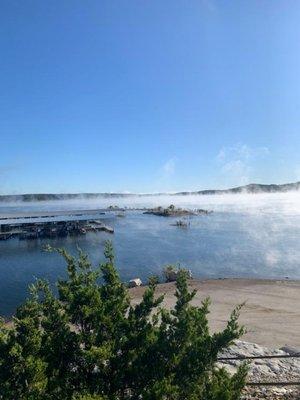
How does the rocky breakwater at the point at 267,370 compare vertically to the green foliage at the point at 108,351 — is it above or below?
below

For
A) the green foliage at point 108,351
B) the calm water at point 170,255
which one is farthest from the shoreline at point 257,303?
the green foliage at point 108,351

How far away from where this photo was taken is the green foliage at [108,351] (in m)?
12.8

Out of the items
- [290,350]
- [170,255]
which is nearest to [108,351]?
[290,350]

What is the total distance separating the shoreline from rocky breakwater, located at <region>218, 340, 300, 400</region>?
312 cm

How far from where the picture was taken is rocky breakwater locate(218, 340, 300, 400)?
20922mm

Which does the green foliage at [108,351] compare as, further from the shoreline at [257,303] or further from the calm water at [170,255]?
the calm water at [170,255]

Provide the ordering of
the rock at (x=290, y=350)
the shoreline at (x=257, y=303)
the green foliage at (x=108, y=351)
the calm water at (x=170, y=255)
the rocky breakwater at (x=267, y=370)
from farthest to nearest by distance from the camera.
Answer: the calm water at (x=170, y=255), the shoreline at (x=257, y=303), the rock at (x=290, y=350), the rocky breakwater at (x=267, y=370), the green foliage at (x=108, y=351)

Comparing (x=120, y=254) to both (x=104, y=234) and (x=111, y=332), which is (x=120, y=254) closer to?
(x=104, y=234)

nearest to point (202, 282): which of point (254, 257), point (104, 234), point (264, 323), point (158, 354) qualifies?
point (264, 323)

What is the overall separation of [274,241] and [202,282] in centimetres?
4593

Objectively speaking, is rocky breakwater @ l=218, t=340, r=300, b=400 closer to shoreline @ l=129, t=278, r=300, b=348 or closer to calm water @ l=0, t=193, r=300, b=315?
shoreline @ l=129, t=278, r=300, b=348

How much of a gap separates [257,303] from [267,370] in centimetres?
1847

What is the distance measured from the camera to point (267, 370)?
2369 centimetres

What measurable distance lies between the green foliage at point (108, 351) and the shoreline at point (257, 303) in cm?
1580
